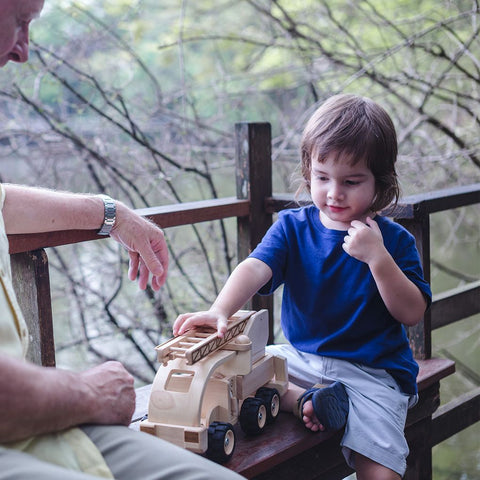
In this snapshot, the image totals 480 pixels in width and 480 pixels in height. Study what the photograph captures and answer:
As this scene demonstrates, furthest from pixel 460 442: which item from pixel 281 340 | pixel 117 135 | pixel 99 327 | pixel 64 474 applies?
pixel 64 474

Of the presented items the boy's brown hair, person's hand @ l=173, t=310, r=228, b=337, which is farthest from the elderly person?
the boy's brown hair

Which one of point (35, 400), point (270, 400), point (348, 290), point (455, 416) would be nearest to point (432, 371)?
point (455, 416)

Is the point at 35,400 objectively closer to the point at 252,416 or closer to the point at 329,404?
the point at 252,416

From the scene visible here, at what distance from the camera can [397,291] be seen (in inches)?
65.1

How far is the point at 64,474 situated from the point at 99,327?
3.41 metres

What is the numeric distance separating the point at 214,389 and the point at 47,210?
0.59 metres

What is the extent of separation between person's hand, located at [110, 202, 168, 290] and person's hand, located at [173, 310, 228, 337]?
21 cm

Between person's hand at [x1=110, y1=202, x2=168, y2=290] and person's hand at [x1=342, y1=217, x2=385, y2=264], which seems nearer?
person's hand at [x1=342, y1=217, x2=385, y2=264]

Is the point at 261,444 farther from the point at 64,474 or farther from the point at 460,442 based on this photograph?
the point at 460,442

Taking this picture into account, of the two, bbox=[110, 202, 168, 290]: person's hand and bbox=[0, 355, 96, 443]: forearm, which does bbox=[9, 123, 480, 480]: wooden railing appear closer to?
bbox=[110, 202, 168, 290]: person's hand

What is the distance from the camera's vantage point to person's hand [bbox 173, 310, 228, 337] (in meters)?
1.58

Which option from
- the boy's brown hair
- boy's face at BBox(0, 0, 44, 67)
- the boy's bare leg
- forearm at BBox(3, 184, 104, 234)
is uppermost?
boy's face at BBox(0, 0, 44, 67)

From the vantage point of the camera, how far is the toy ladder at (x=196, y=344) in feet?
4.79

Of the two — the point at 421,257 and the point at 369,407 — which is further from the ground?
the point at 421,257
